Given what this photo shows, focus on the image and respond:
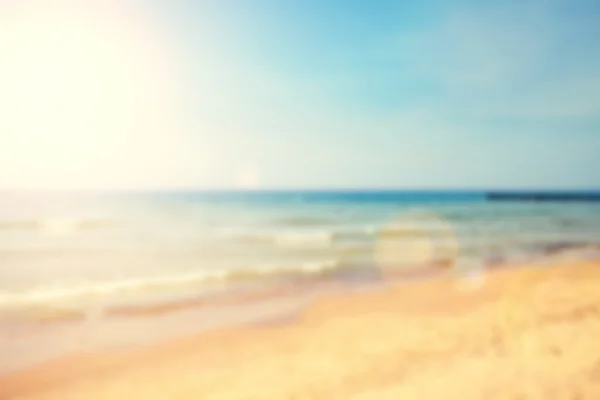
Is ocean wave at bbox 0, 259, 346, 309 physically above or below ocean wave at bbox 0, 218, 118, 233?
below

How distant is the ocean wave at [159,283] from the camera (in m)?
10.6

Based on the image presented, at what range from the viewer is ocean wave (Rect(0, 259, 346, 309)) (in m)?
10.6

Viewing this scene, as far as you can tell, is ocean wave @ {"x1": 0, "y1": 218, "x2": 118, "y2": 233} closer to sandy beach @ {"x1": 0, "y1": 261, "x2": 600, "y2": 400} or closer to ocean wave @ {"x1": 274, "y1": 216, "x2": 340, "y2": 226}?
ocean wave @ {"x1": 274, "y1": 216, "x2": 340, "y2": 226}

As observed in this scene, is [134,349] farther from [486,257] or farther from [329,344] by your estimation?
[486,257]

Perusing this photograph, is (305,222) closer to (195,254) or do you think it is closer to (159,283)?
(195,254)

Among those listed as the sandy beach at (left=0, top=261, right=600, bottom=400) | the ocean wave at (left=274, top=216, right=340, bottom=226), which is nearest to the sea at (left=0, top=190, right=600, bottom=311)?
the ocean wave at (left=274, top=216, right=340, bottom=226)

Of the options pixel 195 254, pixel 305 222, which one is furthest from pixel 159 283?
pixel 305 222

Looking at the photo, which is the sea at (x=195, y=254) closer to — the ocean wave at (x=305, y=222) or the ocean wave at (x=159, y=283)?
the ocean wave at (x=159, y=283)

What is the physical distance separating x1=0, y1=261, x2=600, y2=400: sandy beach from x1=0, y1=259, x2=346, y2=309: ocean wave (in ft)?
13.3

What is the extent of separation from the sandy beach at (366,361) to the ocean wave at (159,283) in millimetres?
4041

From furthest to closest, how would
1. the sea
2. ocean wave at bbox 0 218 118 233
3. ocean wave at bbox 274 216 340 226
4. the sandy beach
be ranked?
ocean wave at bbox 274 216 340 226 < ocean wave at bbox 0 218 118 233 < the sea < the sandy beach

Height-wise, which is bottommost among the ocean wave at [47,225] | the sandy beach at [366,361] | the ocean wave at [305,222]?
the ocean wave at [305,222]

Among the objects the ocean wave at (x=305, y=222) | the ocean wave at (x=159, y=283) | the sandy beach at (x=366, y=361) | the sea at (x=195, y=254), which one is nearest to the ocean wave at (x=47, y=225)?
the sea at (x=195, y=254)

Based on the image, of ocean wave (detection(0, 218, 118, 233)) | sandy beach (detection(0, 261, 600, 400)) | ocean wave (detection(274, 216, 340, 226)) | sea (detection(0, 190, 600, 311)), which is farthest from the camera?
ocean wave (detection(274, 216, 340, 226))
